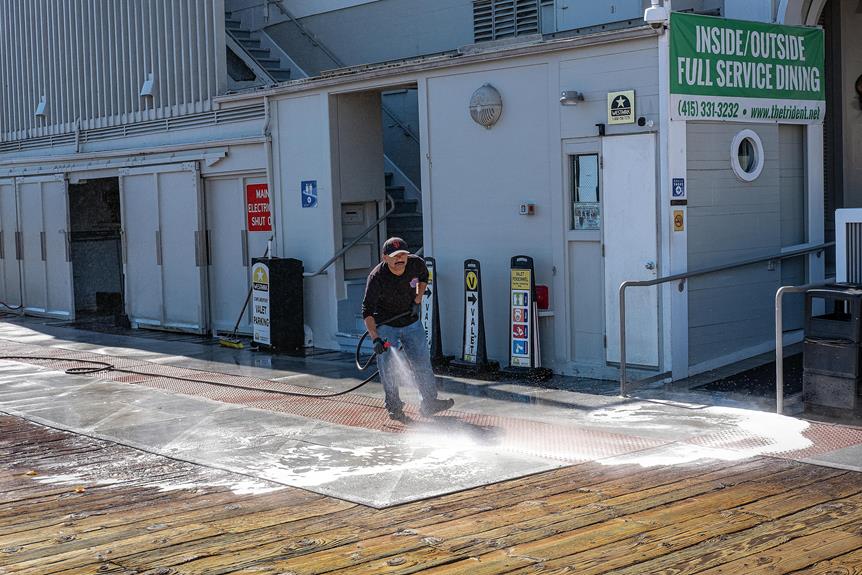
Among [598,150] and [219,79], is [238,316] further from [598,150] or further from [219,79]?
[598,150]

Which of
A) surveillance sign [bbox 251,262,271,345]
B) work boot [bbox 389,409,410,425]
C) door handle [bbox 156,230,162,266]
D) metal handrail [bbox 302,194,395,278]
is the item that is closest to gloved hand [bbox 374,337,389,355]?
work boot [bbox 389,409,410,425]

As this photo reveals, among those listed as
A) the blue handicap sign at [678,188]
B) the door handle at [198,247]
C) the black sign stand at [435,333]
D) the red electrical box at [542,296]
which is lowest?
the black sign stand at [435,333]

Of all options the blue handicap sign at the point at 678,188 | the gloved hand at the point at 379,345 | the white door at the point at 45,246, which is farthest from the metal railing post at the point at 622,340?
the white door at the point at 45,246

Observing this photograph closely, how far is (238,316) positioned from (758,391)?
28.9 feet

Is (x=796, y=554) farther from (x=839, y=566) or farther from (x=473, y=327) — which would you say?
(x=473, y=327)

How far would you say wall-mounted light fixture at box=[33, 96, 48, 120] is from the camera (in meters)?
22.4

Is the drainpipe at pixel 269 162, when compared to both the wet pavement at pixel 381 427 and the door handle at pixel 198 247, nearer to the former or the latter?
the door handle at pixel 198 247

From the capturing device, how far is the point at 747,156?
1266 centimetres

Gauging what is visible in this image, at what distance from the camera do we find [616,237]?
12016 millimetres

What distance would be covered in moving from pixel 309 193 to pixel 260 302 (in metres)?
1.66

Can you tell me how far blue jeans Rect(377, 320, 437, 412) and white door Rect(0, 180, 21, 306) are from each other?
48.3 feet

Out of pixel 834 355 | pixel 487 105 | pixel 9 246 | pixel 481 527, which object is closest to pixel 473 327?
pixel 487 105

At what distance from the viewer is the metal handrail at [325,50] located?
1839 cm

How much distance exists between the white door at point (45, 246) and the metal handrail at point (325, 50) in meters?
5.17
